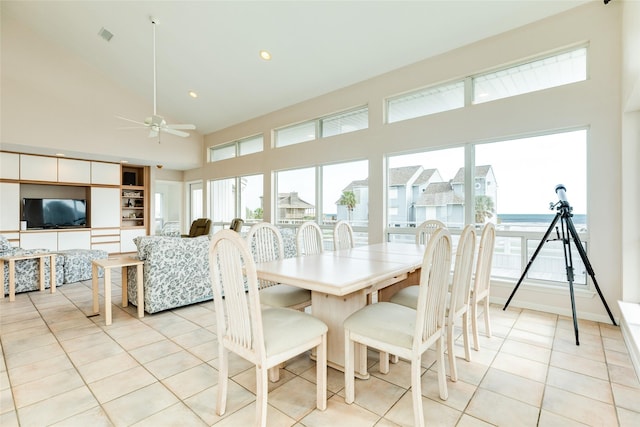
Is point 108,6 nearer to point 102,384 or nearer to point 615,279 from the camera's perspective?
point 102,384

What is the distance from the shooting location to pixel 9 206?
6.06m

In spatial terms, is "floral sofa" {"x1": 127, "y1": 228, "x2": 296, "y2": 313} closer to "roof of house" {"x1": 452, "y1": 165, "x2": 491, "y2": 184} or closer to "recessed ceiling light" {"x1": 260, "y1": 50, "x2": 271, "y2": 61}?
"recessed ceiling light" {"x1": 260, "y1": 50, "x2": 271, "y2": 61}

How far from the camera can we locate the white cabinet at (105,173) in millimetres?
7207

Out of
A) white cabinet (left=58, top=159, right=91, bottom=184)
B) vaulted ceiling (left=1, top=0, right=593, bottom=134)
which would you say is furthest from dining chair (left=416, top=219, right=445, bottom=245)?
white cabinet (left=58, top=159, right=91, bottom=184)

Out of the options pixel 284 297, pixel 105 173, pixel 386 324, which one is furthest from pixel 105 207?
pixel 386 324

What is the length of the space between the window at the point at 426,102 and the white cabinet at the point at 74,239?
723cm

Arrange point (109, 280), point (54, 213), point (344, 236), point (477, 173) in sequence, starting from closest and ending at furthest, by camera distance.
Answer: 1. point (109, 280)
2. point (344, 236)
3. point (477, 173)
4. point (54, 213)

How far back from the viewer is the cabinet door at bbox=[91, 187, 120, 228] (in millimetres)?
7226

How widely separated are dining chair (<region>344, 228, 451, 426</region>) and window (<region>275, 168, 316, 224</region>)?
4.26 meters

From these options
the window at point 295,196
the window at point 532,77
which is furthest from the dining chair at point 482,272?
the window at point 295,196

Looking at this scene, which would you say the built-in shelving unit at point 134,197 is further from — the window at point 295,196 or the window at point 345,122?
the window at point 345,122

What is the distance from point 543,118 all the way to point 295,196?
4257 millimetres

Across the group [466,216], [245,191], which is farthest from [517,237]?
[245,191]

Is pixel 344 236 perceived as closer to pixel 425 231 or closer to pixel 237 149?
pixel 425 231
